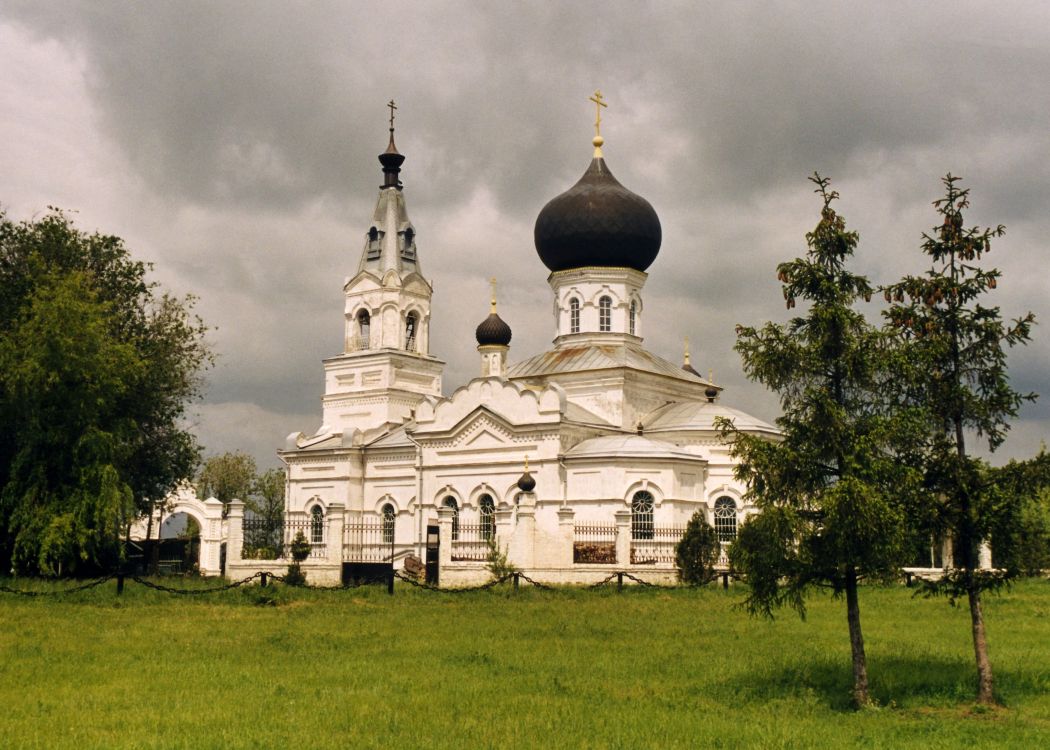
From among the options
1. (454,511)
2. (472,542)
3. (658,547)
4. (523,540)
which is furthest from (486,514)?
(523,540)

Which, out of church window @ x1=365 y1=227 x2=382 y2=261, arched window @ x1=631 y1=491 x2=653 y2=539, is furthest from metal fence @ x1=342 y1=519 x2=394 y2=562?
church window @ x1=365 y1=227 x2=382 y2=261

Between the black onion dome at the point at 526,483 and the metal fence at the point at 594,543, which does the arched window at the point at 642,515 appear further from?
the black onion dome at the point at 526,483

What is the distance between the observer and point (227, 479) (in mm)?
59656

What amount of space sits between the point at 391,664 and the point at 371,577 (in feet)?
48.3

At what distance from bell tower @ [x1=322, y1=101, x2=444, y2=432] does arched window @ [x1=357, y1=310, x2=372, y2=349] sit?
4cm

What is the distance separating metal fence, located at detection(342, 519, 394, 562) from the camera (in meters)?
34.3

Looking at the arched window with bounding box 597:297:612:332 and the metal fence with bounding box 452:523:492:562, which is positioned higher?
the arched window with bounding box 597:297:612:332

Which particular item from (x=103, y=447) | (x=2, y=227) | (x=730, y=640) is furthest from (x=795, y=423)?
(x=2, y=227)

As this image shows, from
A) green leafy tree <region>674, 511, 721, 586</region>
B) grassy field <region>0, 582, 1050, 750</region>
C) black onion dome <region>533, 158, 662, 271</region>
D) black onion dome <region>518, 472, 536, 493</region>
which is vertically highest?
black onion dome <region>533, 158, 662, 271</region>

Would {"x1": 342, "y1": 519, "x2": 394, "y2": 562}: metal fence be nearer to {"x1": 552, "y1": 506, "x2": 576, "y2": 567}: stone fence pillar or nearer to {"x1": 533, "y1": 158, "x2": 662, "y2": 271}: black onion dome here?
{"x1": 552, "y1": 506, "x2": 576, "y2": 567}: stone fence pillar

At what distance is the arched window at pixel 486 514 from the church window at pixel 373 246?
11686 mm

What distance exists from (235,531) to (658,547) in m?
11.2

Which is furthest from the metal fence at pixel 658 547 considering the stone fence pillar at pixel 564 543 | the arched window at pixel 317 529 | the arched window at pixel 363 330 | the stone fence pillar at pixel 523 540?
the arched window at pixel 363 330

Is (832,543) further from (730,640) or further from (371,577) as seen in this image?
(371,577)
